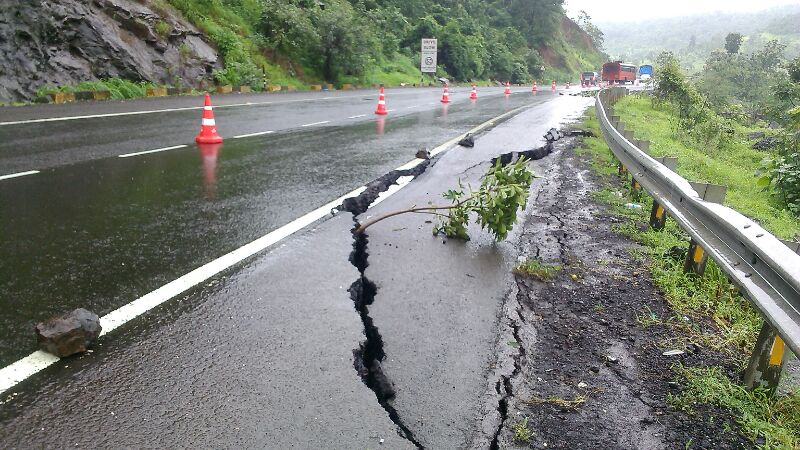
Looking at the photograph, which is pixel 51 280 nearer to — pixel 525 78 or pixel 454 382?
pixel 454 382

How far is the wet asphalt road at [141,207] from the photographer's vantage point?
11.4 ft

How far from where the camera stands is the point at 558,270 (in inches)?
168

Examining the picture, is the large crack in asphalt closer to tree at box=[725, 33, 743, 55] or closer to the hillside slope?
the hillside slope

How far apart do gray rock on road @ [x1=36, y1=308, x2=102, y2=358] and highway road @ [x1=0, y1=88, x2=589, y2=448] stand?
0.07 meters

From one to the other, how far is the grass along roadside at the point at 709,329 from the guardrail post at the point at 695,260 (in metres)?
0.05

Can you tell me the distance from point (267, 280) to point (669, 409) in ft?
7.89

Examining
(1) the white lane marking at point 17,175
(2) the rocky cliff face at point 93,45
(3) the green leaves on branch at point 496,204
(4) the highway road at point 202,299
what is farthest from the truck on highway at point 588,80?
(1) the white lane marking at point 17,175

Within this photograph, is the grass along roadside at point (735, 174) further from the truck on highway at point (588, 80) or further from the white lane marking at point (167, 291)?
the truck on highway at point (588, 80)

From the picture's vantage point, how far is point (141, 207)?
5289mm

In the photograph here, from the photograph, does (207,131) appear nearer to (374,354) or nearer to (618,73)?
A: (374,354)

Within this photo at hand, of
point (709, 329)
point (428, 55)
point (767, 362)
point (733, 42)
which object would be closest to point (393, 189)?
point (709, 329)

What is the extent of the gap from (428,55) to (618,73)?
31.2 m

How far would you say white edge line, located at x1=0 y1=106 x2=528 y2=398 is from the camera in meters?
2.59

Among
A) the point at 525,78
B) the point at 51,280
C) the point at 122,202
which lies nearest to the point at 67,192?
the point at 122,202
